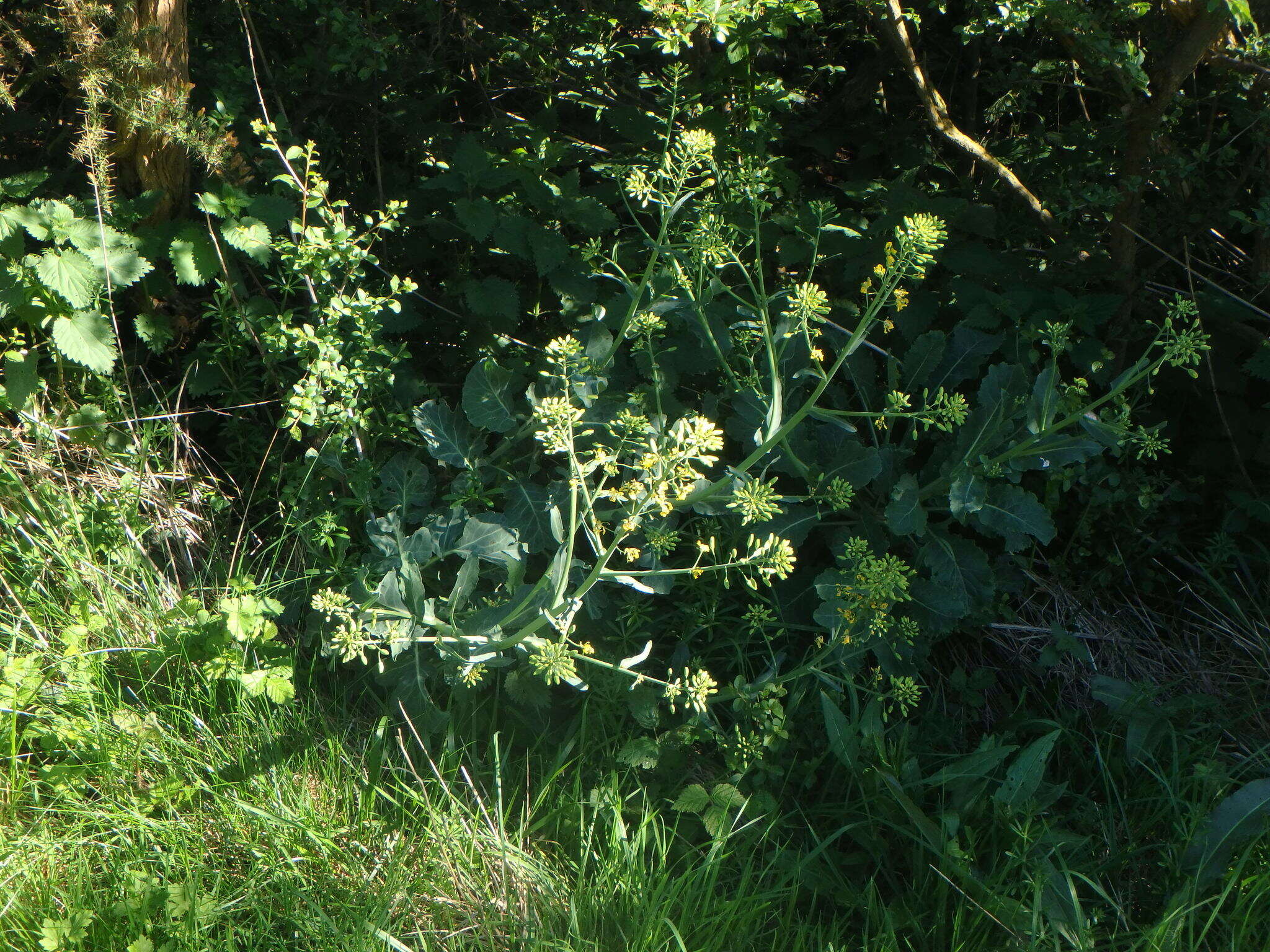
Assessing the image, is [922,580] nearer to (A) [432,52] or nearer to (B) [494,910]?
(B) [494,910]

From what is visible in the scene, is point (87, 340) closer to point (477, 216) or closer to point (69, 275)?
point (69, 275)

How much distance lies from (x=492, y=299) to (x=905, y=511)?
128cm

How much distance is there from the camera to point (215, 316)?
3.03 m

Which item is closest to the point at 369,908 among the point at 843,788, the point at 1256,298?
the point at 843,788

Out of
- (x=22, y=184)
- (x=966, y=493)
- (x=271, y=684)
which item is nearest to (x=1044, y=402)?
(x=966, y=493)

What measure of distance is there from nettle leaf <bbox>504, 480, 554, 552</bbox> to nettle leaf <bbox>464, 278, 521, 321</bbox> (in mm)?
544

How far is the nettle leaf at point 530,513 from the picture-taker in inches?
100

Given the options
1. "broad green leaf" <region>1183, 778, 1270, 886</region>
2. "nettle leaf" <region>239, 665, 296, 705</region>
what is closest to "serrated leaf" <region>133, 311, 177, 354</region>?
"nettle leaf" <region>239, 665, 296, 705</region>

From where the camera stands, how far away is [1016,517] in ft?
8.07

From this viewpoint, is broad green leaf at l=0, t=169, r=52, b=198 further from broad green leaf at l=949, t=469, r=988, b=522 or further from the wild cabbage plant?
broad green leaf at l=949, t=469, r=988, b=522

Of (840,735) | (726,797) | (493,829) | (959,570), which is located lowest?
(493,829)

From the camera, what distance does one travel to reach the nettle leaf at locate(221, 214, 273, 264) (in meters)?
2.74

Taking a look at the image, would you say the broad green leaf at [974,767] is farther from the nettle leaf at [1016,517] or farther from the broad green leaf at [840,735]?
the nettle leaf at [1016,517]

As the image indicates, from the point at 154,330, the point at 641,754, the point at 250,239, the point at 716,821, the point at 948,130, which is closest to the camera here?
the point at 716,821
